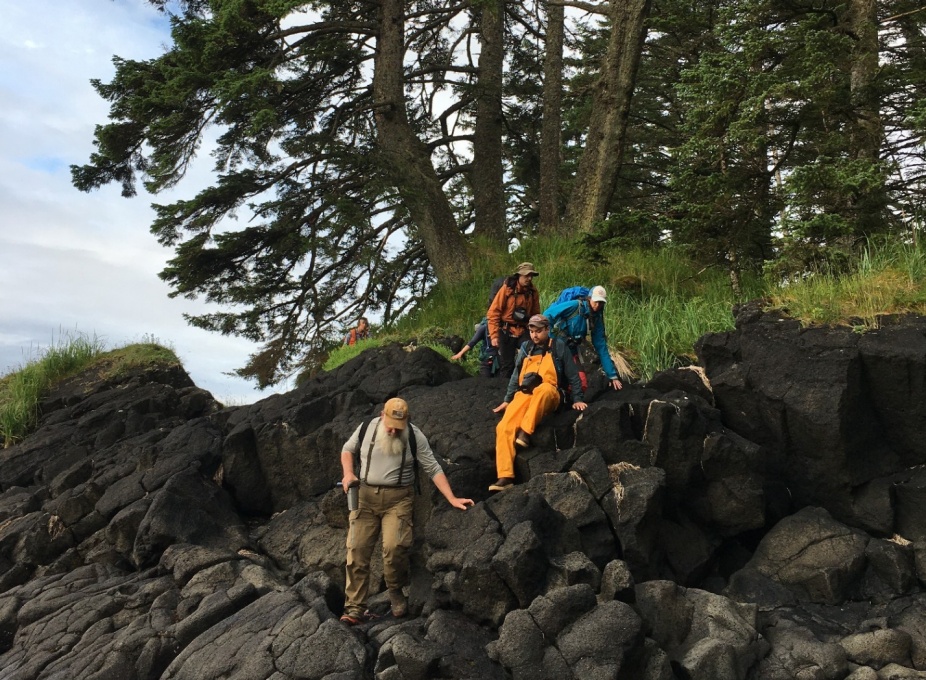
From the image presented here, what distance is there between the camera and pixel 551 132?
16.5 meters

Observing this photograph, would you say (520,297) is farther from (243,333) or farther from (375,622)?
(243,333)

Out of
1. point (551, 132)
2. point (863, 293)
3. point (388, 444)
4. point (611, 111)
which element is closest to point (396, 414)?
point (388, 444)

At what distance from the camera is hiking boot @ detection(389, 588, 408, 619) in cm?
718

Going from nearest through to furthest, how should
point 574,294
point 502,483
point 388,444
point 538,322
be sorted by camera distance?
point 388,444, point 502,483, point 538,322, point 574,294

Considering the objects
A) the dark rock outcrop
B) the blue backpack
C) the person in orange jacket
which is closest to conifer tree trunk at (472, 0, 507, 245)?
the person in orange jacket

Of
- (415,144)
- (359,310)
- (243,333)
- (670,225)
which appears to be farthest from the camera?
(359,310)

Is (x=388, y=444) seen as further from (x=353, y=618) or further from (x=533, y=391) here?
(x=533, y=391)

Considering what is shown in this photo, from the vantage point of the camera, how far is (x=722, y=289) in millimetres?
11758

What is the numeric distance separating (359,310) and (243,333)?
265 centimetres

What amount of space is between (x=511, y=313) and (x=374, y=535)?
3.64m

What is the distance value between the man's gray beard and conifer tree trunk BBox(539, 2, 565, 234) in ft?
32.1

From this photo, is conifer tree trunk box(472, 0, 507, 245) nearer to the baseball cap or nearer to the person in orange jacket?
the person in orange jacket

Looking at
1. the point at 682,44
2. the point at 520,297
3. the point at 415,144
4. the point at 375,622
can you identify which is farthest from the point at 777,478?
the point at 682,44

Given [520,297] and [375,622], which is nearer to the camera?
[375,622]
